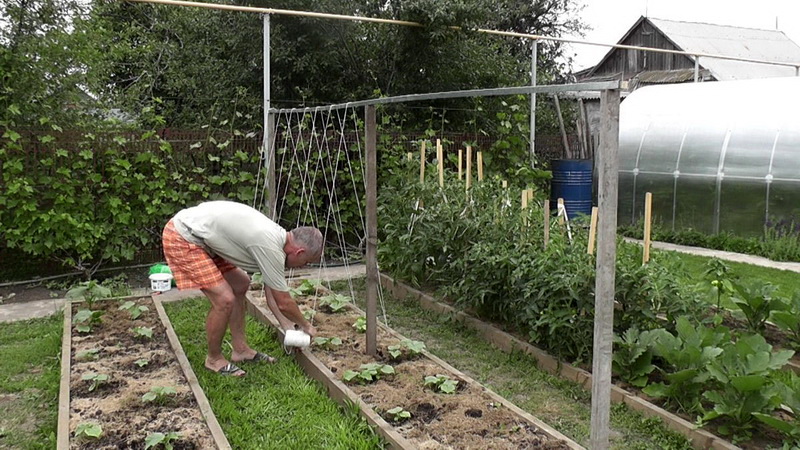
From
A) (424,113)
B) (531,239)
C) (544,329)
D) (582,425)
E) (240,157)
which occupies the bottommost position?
(582,425)

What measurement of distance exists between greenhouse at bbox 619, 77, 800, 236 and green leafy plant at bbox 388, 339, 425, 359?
6371 millimetres

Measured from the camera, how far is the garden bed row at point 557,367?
3.37 metres

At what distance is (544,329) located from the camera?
4.56 metres

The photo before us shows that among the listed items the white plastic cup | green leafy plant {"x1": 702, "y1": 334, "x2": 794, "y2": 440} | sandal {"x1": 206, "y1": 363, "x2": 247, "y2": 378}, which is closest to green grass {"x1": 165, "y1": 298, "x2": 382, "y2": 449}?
sandal {"x1": 206, "y1": 363, "x2": 247, "y2": 378}

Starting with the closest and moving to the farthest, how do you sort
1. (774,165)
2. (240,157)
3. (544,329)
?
(544,329), (240,157), (774,165)

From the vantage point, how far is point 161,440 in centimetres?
311

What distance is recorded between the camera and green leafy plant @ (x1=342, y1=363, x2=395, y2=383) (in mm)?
3979

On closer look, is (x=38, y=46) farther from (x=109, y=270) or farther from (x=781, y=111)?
(x=781, y=111)

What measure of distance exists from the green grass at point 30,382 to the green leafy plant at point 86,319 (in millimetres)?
217

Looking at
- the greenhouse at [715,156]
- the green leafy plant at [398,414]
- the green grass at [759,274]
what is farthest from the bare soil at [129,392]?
the greenhouse at [715,156]

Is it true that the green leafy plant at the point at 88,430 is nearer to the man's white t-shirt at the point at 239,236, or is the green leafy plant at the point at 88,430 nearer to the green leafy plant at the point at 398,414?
the man's white t-shirt at the point at 239,236

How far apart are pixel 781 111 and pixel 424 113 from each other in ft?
16.0

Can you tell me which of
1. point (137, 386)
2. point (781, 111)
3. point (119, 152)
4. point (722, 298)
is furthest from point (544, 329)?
point (781, 111)

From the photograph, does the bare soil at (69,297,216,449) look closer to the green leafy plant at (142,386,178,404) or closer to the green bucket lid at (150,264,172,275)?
the green leafy plant at (142,386,178,404)
